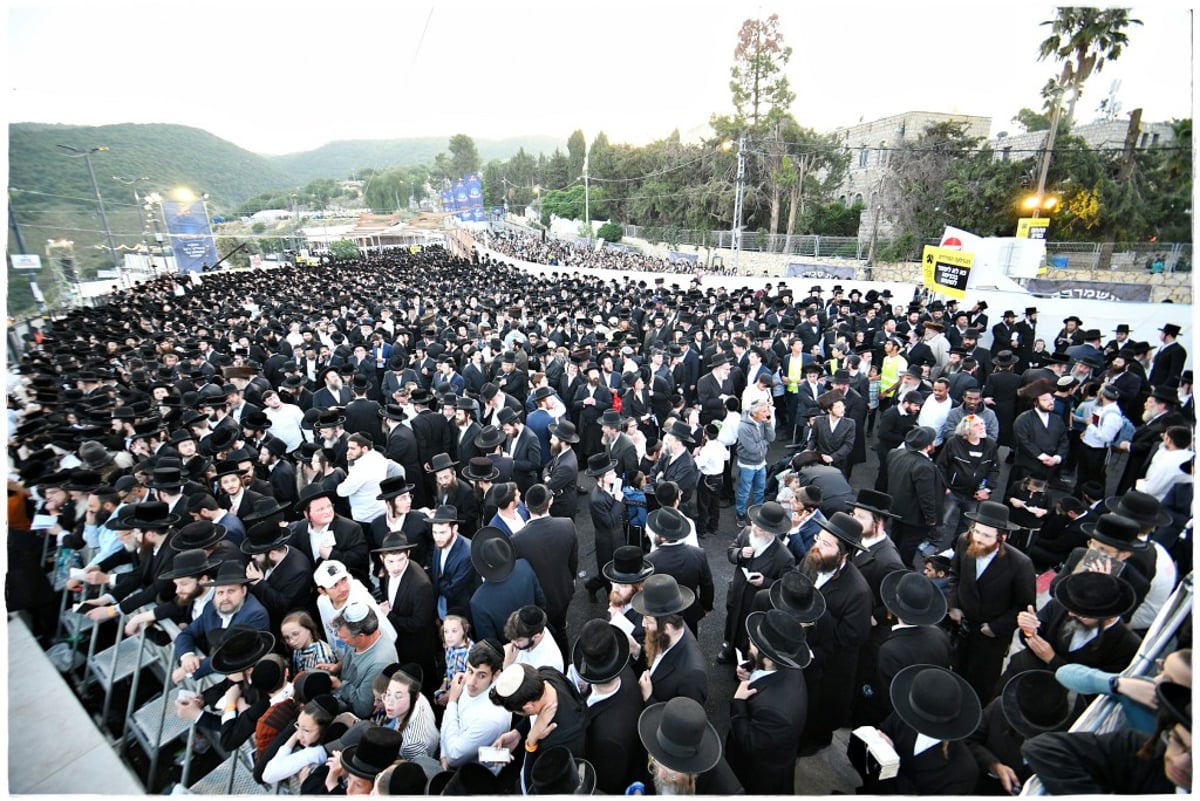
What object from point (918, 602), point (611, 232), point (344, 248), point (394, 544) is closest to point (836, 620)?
point (918, 602)

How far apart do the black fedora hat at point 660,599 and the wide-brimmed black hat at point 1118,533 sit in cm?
266

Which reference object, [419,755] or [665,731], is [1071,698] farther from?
[419,755]

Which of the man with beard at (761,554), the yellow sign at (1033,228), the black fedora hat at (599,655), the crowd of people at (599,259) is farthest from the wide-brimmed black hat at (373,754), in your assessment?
the crowd of people at (599,259)

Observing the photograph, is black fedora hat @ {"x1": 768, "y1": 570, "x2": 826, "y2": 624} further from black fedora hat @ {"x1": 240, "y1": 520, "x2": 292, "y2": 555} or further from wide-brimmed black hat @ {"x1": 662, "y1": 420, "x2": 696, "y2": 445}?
black fedora hat @ {"x1": 240, "y1": 520, "x2": 292, "y2": 555}

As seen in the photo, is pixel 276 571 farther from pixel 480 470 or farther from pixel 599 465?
pixel 599 465

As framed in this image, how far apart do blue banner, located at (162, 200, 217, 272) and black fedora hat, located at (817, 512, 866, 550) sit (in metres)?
34.1

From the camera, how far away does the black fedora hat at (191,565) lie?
3.54 m

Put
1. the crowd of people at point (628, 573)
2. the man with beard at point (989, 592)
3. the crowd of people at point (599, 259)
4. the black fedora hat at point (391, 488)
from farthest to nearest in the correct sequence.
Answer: the crowd of people at point (599, 259) → the black fedora hat at point (391, 488) → the man with beard at point (989, 592) → the crowd of people at point (628, 573)

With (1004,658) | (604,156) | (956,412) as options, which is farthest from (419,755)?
(604,156)

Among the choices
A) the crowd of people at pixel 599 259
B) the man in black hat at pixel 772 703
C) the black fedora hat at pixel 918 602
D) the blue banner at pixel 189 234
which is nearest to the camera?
the man in black hat at pixel 772 703

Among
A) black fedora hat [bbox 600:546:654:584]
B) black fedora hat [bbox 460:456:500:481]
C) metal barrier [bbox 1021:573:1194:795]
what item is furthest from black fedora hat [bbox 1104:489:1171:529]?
black fedora hat [bbox 460:456:500:481]

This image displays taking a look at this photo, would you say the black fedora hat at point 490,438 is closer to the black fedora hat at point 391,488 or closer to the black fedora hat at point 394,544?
the black fedora hat at point 391,488

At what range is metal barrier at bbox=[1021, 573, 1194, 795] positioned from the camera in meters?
2.15

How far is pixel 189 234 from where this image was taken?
27750 millimetres
